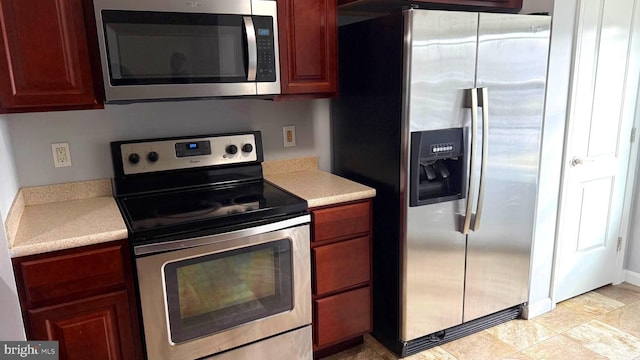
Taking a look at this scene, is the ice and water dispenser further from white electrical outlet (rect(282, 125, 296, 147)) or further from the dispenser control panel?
white electrical outlet (rect(282, 125, 296, 147))

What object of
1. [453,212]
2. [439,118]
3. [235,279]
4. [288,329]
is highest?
[439,118]

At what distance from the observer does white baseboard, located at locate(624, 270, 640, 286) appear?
9.74 ft

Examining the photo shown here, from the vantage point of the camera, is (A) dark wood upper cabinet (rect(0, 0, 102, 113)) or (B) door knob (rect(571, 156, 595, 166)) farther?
(B) door knob (rect(571, 156, 595, 166))

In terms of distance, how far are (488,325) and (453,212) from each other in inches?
30.7

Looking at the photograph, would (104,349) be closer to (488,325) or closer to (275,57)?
(275,57)

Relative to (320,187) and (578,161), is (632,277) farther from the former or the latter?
(320,187)

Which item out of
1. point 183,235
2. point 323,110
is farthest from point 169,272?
point 323,110

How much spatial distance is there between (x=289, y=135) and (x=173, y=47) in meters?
0.88

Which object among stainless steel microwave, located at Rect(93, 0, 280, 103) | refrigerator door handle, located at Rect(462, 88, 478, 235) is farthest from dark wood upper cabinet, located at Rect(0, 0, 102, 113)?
refrigerator door handle, located at Rect(462, 88, 478, 235)

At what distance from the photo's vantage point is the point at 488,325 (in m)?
2.49

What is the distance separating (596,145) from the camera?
2.64 meters

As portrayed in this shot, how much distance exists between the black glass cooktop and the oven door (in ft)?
0.16

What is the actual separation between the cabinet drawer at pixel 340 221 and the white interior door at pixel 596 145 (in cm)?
125

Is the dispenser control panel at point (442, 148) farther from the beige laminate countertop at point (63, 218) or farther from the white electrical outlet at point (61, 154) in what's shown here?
the white electrical outlet at point (61, 154)
